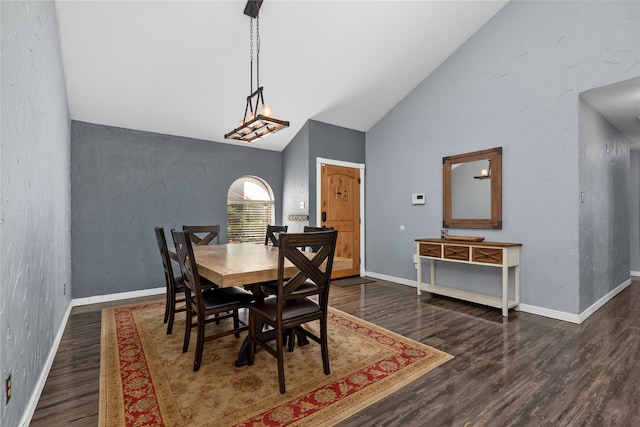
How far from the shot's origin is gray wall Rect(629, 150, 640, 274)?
17.9 ft

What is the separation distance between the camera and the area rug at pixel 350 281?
496 centimetres

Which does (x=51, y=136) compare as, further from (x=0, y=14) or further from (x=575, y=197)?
(x=575, y=197)

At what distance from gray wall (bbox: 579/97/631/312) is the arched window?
4.32 m

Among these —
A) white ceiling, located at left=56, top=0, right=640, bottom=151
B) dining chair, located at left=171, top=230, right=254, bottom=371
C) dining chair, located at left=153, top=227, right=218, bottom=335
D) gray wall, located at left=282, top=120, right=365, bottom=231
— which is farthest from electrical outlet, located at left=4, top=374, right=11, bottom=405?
gray wall, located at left=282, top=120, right=365, bottom=231

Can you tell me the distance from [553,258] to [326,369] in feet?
9.36

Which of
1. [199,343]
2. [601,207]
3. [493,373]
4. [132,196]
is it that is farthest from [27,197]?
[601,207]

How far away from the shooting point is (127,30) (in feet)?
9.68

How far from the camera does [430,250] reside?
417 centimetres

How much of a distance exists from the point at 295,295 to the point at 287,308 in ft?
0.40

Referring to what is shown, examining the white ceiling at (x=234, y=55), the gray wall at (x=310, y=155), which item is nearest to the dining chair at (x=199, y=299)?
the white ceiling at (x=234, y=55)

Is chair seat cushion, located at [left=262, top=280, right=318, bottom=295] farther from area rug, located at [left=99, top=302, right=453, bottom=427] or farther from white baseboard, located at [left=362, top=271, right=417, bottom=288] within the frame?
white baseboard, located at [left=362, top=271, right=417, bottom=288]

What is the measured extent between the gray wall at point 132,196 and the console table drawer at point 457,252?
10.8 ft

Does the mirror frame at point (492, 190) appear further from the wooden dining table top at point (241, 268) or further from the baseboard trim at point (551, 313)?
the wooden dining table top at point (241, 268)

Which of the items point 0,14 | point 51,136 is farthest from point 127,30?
point 0,14
